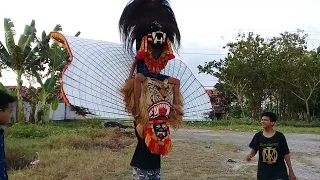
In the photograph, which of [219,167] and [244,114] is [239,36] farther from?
[219,167]

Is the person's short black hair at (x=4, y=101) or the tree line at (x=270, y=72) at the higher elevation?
the tree line at (x=270, y=72)

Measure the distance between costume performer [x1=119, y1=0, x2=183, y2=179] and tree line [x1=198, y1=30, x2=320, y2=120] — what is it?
2123 cm

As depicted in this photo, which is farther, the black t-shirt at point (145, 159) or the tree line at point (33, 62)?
the tree line at point (33, 62)

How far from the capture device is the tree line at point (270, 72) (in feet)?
77.0

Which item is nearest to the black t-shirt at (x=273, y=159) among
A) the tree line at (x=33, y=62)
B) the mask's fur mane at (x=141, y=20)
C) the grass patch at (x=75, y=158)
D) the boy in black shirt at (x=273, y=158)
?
the boy in black shirt at (x=273, y=158)

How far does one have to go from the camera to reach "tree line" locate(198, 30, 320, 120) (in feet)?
77.0

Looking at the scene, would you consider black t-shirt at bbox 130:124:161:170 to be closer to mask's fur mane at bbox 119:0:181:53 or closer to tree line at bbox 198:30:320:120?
mask's fur mane at bbox 119:0:181:53

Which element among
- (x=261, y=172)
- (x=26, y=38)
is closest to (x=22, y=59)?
(x=26, y=38)

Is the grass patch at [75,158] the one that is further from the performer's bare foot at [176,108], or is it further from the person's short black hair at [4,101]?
the performer's bare foot at [176,108]

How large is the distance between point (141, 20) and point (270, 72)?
2160 centimetres

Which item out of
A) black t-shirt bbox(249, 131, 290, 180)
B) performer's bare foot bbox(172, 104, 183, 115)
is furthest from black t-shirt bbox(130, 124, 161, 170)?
black t-shirt bbox(249, 131, 290, 180)

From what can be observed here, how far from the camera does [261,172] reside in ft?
14.1

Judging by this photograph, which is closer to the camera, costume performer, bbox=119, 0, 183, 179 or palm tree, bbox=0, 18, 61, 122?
costume performer, bbox=119, 0, 183, 179

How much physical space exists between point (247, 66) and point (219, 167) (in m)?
17.6
